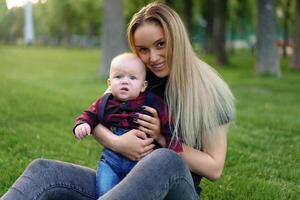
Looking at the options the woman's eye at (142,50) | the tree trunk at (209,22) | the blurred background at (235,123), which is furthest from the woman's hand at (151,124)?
the tree trunk at (209,22)

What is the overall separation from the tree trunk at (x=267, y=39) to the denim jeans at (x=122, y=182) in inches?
599

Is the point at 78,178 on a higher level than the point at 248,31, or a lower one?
higher

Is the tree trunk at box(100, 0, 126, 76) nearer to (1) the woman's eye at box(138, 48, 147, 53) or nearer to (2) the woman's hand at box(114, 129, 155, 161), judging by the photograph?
(1) the woman's eye at box(138, 48, 147, 53)

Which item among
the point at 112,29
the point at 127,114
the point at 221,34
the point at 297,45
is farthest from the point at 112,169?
the point at 221,34

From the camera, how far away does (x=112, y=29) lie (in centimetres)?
1784

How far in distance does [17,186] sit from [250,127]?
18.3 feet

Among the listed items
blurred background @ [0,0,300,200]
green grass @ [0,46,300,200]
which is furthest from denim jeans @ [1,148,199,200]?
green grass @ [0,46,300,200]

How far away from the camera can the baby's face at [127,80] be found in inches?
130

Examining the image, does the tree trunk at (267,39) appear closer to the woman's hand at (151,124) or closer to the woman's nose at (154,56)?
the woman's nose at (154,56)

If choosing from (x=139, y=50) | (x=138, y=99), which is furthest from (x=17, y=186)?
(x=139, y=50)

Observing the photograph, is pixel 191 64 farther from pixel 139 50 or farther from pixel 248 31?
pixel 248 31

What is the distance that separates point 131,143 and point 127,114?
0.19 metres

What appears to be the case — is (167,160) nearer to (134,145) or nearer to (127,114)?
(134,145)

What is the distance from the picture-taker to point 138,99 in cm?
332
